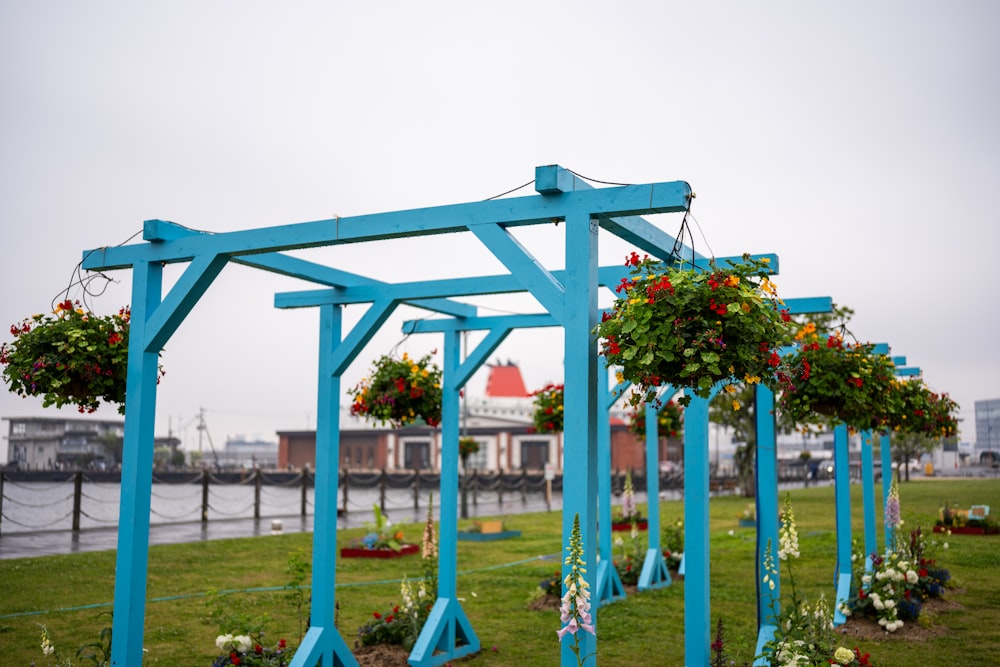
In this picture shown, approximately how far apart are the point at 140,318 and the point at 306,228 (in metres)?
1.39

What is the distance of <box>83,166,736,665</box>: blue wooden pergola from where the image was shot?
4668mm

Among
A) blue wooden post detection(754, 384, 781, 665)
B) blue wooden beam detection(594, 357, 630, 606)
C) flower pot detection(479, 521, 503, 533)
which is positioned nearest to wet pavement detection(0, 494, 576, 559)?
flower pot detection(479, 521, 503, 533)

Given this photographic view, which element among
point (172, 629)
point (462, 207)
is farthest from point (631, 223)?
point (172, 629)

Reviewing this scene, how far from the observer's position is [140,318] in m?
6.14

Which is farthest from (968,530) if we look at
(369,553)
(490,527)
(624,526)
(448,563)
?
(448,563)

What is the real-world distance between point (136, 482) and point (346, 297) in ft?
7.03

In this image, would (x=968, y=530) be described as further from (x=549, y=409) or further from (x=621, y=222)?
(x=621, y=222)

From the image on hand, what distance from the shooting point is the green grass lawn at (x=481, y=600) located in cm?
818

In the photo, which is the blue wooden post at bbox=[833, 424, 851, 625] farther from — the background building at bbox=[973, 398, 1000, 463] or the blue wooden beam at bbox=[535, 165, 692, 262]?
the background building at bbox=[973, 398, 1000, 463]

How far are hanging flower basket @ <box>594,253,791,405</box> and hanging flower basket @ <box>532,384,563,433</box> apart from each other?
903cm

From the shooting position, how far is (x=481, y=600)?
36.7 feet

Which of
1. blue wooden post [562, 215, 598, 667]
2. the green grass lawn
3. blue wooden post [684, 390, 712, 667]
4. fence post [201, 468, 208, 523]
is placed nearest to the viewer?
blue wooden post [562, 215, 598, 667]

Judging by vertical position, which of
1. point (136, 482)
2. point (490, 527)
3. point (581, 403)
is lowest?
point (490, 527)

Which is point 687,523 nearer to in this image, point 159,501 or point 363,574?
point 363,574
